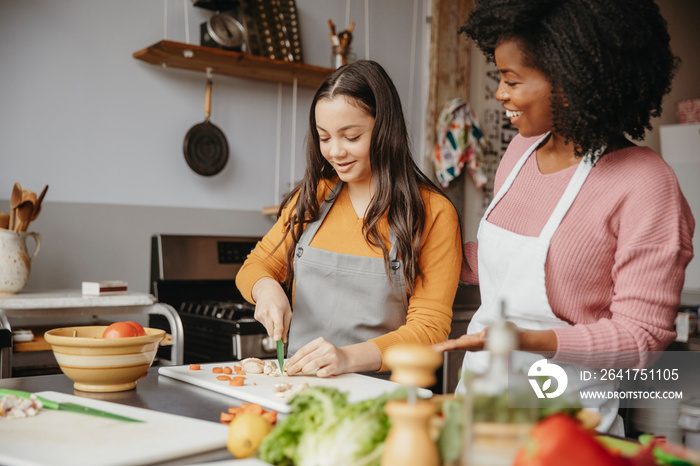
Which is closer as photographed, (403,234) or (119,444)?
(119,444)

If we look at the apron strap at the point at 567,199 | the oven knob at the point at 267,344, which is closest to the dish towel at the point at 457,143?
the oven knob at the point at 267,344

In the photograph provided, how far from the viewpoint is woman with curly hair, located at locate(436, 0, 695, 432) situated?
3.37ft

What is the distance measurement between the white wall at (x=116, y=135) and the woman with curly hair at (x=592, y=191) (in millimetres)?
1797

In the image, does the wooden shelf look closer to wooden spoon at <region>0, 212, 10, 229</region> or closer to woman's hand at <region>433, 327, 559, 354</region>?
wooden spoon at <region>0, 212, 10, 229</region>

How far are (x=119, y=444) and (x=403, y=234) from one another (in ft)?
2.57

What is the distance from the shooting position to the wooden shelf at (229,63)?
2.53m

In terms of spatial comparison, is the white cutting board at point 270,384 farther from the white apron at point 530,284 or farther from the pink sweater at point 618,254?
the pink sweater at point 618,254

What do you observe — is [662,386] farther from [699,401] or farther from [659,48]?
[659,48]

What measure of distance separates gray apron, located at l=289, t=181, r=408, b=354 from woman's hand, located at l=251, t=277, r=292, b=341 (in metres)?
0.10

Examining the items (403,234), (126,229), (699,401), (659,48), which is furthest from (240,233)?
(659,48)

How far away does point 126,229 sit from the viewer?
8.75ft

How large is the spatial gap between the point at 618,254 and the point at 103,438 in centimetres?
80

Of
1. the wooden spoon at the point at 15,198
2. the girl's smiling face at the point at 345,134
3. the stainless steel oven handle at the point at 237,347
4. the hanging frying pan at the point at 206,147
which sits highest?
the hanging frying pan at the point at 206,147

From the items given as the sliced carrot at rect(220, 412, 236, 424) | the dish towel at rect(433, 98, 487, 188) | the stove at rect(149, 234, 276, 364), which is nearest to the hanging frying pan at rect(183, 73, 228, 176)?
the stove at rect(149, 234, 276, 364)
